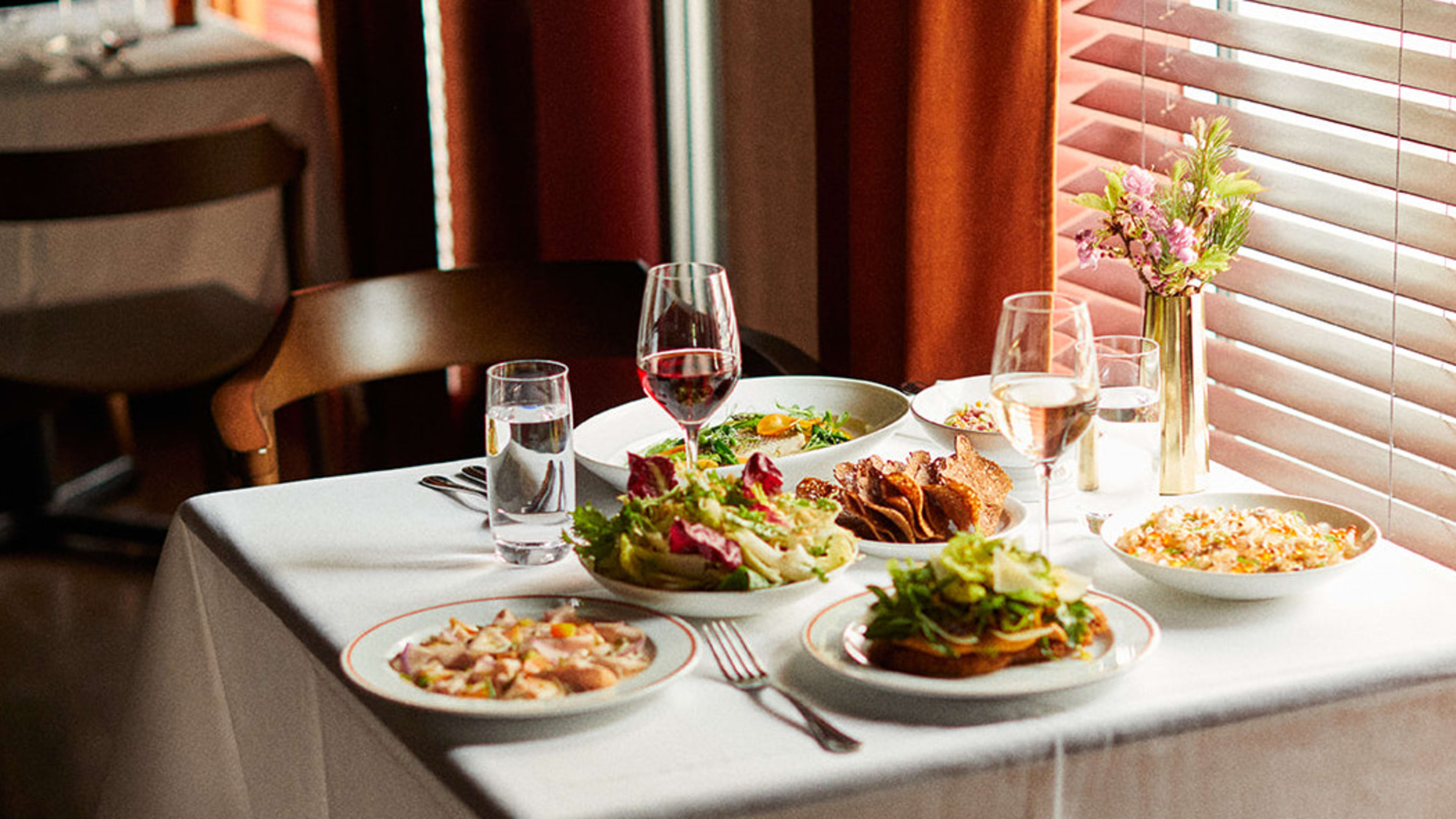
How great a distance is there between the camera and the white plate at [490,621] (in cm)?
92

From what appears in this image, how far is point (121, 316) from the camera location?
118 inches

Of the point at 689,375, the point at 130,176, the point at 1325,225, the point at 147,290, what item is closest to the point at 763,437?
the point at 689,375

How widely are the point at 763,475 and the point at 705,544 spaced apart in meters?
0.13

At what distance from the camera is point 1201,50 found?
2225 mm

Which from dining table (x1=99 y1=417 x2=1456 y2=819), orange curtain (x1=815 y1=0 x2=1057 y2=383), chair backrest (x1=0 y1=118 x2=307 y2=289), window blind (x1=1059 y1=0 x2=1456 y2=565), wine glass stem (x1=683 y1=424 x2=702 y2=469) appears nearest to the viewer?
dining table (x1=99 y1=417 x2=1456 y2=819)

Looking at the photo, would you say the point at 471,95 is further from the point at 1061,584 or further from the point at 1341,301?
the point at 1061,584

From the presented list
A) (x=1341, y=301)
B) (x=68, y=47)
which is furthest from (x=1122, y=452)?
(x=68, y=47)

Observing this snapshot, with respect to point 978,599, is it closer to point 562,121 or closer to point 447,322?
point 447,322

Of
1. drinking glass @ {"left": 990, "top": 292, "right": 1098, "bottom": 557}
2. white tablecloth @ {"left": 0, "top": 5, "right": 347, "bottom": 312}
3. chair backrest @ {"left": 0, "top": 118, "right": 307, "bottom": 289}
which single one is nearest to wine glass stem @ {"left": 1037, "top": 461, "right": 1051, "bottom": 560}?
drinking glass @ {"left": 990, "top": 292, "right": 1098, "bottom": 557}

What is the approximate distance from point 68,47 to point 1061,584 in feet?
9.98

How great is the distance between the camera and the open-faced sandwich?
3.12ft

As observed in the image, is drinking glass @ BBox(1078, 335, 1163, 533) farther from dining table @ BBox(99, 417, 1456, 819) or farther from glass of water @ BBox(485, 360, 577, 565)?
glass of water @ BBox(485, 360, 577, 565)

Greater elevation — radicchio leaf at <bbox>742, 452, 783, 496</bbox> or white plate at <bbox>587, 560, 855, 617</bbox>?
radicchio leaf at <bbox>742, 452, 783, 496</bbox>

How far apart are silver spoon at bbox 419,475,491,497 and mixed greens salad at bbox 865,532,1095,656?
52 centimetres
